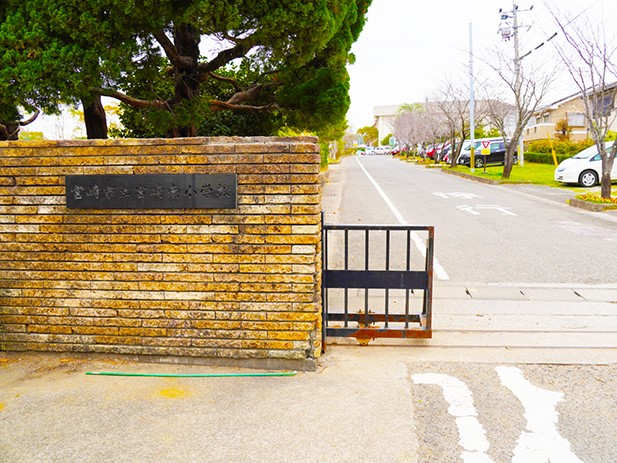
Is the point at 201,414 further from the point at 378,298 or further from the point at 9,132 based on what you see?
the point at 9,132

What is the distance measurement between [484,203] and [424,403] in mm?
12518

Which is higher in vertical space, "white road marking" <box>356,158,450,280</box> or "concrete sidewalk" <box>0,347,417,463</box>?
"white road marking" <box>356,158,450,280</box>

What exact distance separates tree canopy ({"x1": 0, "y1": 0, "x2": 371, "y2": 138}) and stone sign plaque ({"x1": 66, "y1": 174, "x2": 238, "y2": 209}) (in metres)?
3.45

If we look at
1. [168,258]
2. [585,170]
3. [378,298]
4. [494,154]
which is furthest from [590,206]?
[494,154]

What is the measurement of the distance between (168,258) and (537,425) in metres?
2.71

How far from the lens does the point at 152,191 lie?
4.00 meters

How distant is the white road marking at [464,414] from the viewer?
3004 millimetres

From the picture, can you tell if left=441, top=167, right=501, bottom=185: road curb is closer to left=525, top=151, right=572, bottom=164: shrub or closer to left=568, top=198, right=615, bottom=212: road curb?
left=568, top=198, right=615, bottom=212: road curb

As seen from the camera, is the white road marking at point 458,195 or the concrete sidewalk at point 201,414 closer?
the concrete sidewalk at point 201,414

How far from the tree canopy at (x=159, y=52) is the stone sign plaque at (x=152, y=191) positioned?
3447mm

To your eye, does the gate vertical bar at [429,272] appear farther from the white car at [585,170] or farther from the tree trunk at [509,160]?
the tree trunk at [509,160]

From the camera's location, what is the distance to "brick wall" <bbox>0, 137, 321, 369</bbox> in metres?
3.94

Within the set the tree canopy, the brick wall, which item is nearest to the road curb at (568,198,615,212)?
the tree canopy

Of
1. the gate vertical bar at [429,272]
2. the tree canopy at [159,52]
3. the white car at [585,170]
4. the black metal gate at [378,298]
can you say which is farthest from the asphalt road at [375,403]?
the white car at [585,170]
